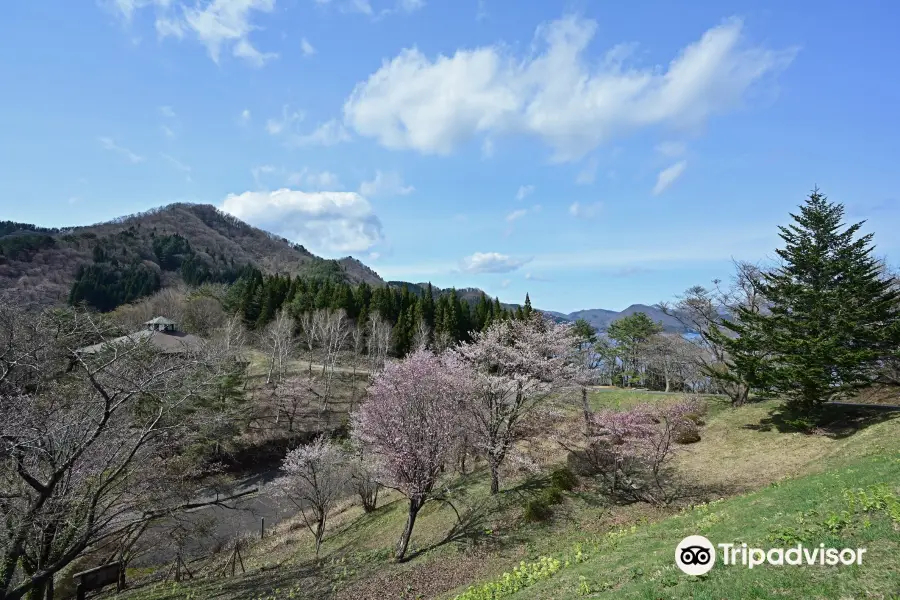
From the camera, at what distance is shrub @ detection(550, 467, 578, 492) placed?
1823 centimetres

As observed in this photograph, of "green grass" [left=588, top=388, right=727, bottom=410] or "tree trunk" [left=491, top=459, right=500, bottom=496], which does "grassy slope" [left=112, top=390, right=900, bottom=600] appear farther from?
"green grass" [left=588, top=388, right=727, bottom=410]

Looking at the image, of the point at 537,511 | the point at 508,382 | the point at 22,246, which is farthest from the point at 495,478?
the point at 22,246

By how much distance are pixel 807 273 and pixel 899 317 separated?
428 cm

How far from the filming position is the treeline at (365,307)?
59.3m

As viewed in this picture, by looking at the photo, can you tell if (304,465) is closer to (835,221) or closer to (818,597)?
(818,597)

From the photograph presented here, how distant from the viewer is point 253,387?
4334 cm

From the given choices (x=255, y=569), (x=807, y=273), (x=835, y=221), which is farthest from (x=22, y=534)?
(x=835, y=221)

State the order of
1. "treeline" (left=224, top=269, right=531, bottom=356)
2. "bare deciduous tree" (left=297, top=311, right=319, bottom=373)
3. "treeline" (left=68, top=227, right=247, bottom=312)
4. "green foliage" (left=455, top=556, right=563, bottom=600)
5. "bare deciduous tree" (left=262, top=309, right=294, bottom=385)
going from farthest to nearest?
1. "treeline" (left=68, top=227, right=247, bottom=312)
2. "treeline" (left=224, top=269, right=531, bottom=356)
3. "bare deciduous tree" (left=297, top=311, right=319, bottom=373)
4. "bare deciduous tree" (left=262, top=309, right=294, bottom=385)
5. "green foliage" (left=455, top=556, right=563, bottom=600)

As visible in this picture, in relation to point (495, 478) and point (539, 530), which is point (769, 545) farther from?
point (495, 478)

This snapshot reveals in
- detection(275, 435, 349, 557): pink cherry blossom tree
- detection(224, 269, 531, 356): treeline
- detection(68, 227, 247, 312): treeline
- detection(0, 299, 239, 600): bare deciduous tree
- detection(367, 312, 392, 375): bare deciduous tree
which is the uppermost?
detection(68, 227, 247, 312): treeline

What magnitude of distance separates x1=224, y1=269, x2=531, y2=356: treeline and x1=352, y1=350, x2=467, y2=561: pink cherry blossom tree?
3999cm

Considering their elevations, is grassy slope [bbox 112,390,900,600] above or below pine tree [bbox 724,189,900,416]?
below

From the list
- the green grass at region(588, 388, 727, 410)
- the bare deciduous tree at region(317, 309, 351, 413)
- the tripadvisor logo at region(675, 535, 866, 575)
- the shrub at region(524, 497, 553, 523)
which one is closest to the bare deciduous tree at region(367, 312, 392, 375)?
the bare deciduous tree at region(317, 309, 351, 413)

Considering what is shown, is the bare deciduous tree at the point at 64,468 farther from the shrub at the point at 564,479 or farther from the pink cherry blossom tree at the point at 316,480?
the shrub at the point at 564,479
